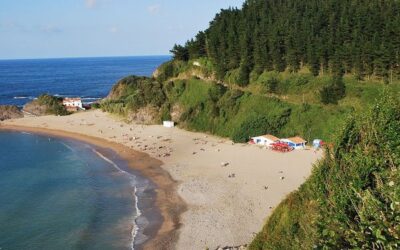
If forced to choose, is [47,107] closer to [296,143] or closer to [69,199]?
[69,199]

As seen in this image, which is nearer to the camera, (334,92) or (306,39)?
(334,92)

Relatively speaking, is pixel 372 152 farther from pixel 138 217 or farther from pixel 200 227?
pixel 138 217

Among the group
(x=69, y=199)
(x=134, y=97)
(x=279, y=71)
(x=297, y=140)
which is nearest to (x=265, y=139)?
(x=297, y=140)

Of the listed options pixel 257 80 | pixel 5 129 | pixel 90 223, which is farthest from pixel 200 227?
pixel 5 129

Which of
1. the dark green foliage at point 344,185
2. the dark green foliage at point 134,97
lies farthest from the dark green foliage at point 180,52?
the dark green foliage at point 344,185

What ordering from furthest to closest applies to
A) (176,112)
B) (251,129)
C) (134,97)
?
(134,97) < (176,112) < (251,129)

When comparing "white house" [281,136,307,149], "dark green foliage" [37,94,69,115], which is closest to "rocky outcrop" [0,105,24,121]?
"dark green foliage" [37,94,69,115]

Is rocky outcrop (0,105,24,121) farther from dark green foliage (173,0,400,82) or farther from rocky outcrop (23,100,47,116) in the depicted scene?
dark green foliage (173,0,400,82)
